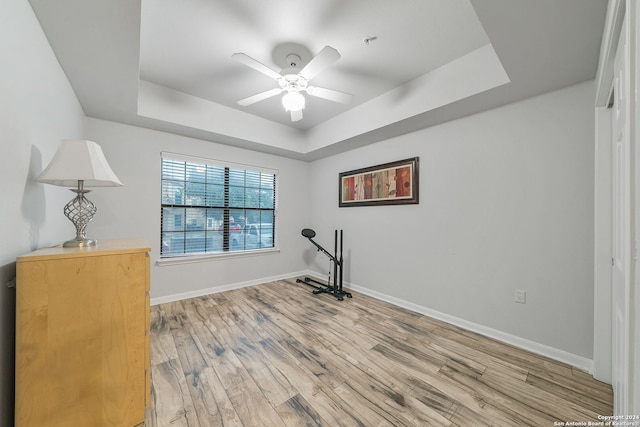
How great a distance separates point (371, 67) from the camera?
8.03 feet

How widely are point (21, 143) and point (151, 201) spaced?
6.67 feet

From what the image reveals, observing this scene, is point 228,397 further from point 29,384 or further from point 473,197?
point 473,197

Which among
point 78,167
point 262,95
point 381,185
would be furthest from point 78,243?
point 381,185

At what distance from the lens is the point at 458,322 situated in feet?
8.52

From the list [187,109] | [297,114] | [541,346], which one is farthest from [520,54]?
[187,109]

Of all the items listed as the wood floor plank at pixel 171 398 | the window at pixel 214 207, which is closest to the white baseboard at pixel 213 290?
the window at pixel 214 207

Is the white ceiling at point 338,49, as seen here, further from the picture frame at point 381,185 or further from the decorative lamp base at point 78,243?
the decorative lamp base at point 78,243

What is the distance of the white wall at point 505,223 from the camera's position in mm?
1953

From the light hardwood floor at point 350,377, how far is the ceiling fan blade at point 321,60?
7.89 ft

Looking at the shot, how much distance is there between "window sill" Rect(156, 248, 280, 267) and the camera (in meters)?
3.22

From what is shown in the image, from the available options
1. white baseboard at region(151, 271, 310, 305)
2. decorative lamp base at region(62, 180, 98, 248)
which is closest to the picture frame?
white baseboard at region(151, 271, 310, 305)

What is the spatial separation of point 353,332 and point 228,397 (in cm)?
128

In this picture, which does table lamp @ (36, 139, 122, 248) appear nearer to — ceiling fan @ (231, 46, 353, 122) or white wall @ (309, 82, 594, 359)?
ceiling fan @ (231, 46, 353, 122)

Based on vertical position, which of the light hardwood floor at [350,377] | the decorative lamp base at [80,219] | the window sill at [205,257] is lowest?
the light hardwood floor at [350,377]
